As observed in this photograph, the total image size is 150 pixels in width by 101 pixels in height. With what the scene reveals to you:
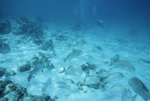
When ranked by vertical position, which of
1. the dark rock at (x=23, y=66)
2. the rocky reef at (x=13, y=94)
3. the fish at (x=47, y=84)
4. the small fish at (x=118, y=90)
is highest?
the rocky reef at (x=13, y=94)

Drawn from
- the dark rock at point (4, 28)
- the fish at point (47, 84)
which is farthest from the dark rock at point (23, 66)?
the dark rock at point (4, 28)

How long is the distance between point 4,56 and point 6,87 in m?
5.71

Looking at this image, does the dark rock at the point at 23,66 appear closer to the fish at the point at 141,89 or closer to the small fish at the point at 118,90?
the small fish at the point at 118,90

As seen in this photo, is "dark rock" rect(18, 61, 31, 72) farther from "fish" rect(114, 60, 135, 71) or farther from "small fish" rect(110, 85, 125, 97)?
"fish" rect(114, 60, 135, 71)

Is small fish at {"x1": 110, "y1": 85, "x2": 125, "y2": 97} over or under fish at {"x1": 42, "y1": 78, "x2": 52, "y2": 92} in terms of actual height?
over

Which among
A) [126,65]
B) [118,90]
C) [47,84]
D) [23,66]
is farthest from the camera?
[23,66]

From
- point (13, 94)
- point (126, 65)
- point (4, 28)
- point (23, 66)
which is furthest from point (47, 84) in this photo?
point (4, 28)

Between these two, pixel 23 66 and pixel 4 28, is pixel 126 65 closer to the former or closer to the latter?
pixel 23 66

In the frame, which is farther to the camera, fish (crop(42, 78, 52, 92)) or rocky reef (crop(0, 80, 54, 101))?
fish (crop(42, 78, 52, 92))

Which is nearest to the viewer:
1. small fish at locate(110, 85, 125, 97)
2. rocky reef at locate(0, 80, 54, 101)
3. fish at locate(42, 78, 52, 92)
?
rocky reef at locate(0, 80, 54, 101)

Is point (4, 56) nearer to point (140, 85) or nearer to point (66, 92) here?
Answer: point (66, 92)

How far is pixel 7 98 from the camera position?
2453mm

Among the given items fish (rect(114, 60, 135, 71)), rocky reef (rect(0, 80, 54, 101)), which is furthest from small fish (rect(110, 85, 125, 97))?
rocky reef (rect(0, 80, 54, 101))

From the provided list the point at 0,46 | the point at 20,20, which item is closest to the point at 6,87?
the point at 0,46
